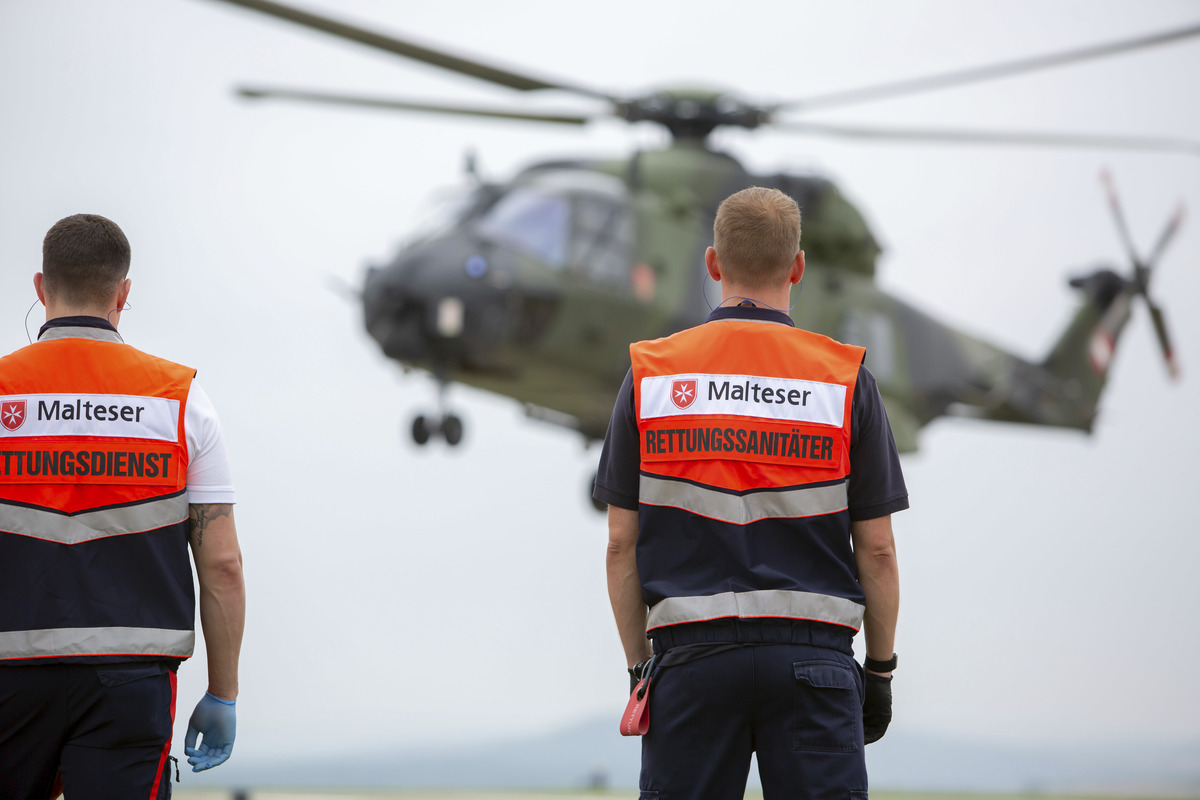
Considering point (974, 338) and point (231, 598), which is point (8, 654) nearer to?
point (231, 598)

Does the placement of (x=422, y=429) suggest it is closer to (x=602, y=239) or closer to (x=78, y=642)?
(x=602, y=239)

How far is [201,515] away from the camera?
238cm

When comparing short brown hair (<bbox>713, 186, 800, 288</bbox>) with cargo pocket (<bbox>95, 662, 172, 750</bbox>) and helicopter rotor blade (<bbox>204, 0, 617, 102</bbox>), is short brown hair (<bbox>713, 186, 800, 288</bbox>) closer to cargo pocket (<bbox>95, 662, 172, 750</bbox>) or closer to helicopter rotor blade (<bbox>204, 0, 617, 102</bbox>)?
cargo pocket (<bbox>95, 662, 172, 750</bbox>)

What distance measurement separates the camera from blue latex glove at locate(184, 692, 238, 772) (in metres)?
2.43

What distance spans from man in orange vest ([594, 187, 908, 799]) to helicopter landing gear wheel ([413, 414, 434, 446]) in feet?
22.1

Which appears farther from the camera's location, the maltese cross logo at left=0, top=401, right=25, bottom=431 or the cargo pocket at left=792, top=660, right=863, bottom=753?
the maltese cross logo at left=0, top=401, right=25, bottom=431

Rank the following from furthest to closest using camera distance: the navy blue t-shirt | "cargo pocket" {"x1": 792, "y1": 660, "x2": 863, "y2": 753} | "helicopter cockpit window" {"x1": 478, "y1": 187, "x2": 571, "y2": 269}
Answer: "helicopter cockpit window" {"x1": 478, "y1": 187, "x2": 571, "y2": 269} < the navy blue t-shirt < "cargo pocket" {"x1": 792, "y1": 660, "x2": 863, "y2": 753}

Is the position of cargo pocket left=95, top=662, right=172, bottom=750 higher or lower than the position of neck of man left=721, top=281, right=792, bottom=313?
lower

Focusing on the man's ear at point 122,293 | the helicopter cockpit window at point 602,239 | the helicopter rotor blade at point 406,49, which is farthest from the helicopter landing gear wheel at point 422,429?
the man's ear at point 122,293

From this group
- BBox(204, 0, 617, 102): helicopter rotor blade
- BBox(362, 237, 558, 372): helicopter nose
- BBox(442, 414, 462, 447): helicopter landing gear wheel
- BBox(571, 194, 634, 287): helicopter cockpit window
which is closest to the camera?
BBox(204, 0, 617, 102): helicopter rotor blade

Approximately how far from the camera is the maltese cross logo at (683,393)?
2.23m

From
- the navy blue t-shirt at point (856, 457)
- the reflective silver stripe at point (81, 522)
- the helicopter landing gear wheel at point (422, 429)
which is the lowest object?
the reflective silver stripe at point (81, 522)

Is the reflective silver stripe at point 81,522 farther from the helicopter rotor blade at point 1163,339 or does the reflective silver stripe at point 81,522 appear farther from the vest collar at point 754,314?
the helicopter rotor blade at point 1163,339

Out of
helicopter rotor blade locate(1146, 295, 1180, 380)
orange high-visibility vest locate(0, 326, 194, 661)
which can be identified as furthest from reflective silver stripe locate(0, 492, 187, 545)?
helicopter rotor blade locate(1146, 295, 1180, 380)
